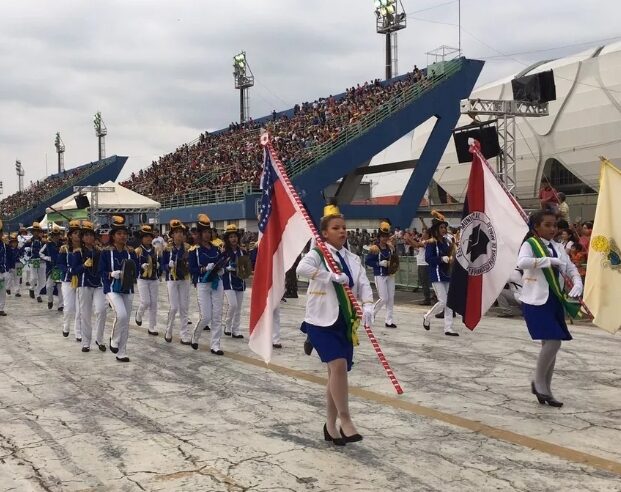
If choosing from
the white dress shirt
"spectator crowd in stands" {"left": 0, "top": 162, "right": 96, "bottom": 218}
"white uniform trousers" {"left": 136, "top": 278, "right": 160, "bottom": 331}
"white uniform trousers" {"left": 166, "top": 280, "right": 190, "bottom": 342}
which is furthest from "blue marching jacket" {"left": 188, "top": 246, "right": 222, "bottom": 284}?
"spectator crowd in stands" {"left": 0, "top": 162, "right": 96, "bottom": 218}

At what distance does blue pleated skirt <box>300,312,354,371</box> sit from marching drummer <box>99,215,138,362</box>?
4539 mm

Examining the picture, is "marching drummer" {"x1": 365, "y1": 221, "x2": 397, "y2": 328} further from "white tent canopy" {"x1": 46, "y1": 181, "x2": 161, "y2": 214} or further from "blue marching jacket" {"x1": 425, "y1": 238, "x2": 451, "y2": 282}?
"white tent canopy" {"x1": 46, "y1": 181, "x2": 161, "y2": 214}

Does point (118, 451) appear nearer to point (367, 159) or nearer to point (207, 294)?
point (207, 294)

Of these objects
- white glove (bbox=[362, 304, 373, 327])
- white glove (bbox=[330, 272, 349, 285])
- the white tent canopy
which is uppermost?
the white tent canopy

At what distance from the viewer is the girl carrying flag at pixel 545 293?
611 cm

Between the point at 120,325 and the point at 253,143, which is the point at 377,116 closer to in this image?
the point at 253,143

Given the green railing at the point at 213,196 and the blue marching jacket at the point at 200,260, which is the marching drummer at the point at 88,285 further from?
the green railing at the point at 213,196

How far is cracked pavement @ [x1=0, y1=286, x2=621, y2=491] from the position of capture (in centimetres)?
447

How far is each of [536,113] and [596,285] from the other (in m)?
14.8

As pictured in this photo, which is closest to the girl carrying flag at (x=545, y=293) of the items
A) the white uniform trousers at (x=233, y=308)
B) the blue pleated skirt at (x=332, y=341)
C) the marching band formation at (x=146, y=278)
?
the blue pleated skirt at (x=332, y=341)

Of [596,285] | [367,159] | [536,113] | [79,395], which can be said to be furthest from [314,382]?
[367,159]

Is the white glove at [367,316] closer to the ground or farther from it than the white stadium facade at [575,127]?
closer to the ground

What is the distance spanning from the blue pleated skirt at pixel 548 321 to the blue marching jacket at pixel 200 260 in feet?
16.2

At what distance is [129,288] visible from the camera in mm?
9141
